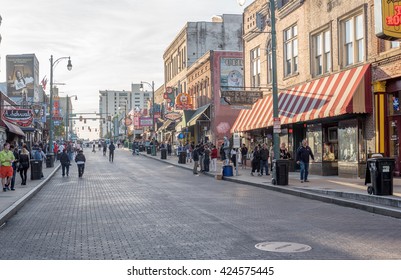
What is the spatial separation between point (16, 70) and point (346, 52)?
7272 cm

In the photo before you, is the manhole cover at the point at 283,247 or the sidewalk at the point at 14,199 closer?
the manhole cover at the point at 283,247

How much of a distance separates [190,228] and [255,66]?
24.8m

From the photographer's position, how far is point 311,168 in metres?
25.2

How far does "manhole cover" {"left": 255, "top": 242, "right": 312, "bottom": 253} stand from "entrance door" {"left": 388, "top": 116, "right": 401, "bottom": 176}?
1251 cm

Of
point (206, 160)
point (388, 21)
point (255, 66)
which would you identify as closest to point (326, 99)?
point (388, 21)

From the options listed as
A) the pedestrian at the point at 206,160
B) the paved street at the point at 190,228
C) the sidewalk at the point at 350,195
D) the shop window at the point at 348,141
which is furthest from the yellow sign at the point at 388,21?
the pedestrian at the point at 206,160

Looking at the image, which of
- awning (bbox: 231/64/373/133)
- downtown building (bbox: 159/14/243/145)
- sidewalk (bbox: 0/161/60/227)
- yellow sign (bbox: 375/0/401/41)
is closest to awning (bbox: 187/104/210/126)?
downtown building (bbox: 159/14/243/145)

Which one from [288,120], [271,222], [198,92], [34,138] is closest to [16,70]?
[34,138]

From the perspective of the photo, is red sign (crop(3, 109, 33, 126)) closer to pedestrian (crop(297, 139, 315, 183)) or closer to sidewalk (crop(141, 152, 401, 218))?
sidewalk (crop(141, 152, 401, 218))

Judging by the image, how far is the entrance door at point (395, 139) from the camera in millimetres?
19656

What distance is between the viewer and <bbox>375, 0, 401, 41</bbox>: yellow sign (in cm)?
1458

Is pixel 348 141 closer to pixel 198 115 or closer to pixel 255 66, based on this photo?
pixel 255 66

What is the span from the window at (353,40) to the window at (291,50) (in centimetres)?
490

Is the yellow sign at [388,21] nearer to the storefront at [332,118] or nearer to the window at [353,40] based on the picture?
the storefront at [332,118]
